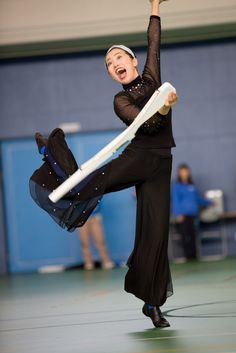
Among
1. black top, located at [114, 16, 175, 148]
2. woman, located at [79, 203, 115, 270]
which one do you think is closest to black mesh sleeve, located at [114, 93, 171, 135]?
black top, located at [114, 16, 175, 148]

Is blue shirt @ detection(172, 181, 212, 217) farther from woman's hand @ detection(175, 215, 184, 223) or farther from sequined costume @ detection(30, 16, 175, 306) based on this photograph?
sequined costume @ detection(30, 16, 175, 306)

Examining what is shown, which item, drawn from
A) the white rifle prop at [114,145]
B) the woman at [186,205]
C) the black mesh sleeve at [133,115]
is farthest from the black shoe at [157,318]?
the woman at [186,205]

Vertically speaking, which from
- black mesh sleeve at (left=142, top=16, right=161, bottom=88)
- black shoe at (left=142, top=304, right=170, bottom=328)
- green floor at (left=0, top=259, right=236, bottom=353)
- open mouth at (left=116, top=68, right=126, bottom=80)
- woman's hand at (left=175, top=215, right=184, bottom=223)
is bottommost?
green floor at (left=0, top=259, right=236, bottom=353)

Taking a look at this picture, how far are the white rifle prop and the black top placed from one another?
0.44ft

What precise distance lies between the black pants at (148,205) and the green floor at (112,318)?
0.30m

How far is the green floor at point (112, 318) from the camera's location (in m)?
4.66

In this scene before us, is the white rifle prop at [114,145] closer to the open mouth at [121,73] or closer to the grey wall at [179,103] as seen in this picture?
the open mouth at [121,73]

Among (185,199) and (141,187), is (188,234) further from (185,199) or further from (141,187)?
(141,187)

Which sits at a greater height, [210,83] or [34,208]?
[210,83]

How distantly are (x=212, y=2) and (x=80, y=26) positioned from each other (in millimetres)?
2009

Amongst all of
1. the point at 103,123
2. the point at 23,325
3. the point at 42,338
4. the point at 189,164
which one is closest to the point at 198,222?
the point at 189,164

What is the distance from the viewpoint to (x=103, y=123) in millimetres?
14375

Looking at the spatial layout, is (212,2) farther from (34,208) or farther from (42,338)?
(42,338)

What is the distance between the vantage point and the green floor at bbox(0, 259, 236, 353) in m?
4.66
